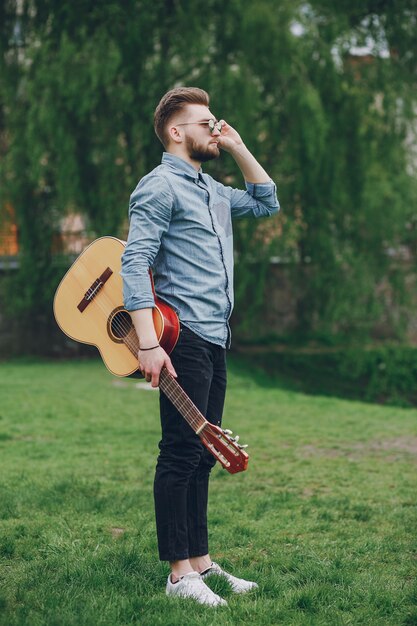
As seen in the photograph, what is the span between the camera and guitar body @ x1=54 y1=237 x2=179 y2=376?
3.52 m

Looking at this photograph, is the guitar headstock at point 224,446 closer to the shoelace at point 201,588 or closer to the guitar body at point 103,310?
the guitar body at point 103,310

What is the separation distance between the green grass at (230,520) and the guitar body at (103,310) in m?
0.93

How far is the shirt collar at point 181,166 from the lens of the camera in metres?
3.62

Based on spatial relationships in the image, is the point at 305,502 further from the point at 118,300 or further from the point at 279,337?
the point at 279,337

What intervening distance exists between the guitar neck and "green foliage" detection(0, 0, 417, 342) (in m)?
12.0

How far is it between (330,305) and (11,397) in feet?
23.4

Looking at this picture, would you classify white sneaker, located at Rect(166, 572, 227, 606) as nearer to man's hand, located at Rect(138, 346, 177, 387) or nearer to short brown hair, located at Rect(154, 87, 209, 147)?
man's hand, located at Rect(138, 346, 177, 387)

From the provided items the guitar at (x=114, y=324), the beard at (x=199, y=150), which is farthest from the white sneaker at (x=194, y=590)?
the beard at (x=199, y=150)

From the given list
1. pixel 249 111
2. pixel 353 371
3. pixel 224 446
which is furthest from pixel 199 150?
pixel 353 371

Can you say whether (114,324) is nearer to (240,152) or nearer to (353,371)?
(240,152)

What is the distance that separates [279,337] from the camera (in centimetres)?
1825

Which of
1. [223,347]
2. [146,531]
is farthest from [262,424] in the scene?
[223,347]

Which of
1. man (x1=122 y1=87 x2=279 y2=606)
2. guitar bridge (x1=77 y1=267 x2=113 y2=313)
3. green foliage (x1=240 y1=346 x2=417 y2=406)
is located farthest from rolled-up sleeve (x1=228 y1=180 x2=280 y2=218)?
green foliage (x1=240 y1=346 x2=417 y2=406)

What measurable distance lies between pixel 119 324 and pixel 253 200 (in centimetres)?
85
